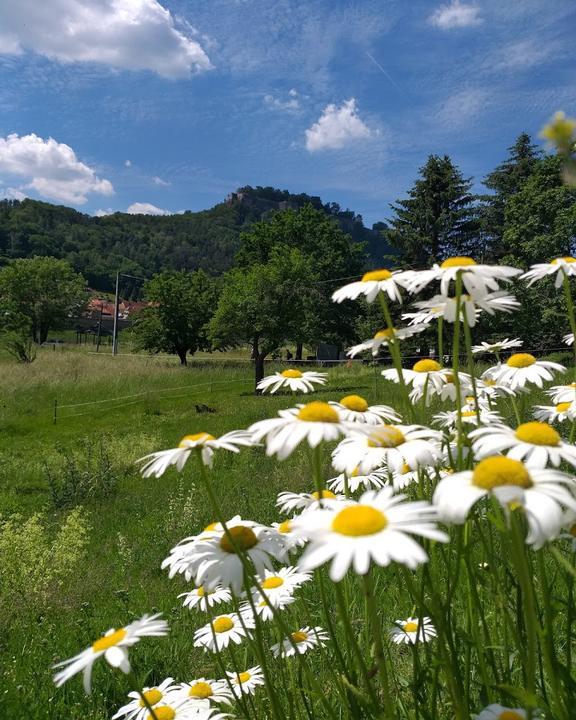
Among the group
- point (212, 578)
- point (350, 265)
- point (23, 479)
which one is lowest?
point (23, 479)

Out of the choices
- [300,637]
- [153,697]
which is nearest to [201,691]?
[153,697]

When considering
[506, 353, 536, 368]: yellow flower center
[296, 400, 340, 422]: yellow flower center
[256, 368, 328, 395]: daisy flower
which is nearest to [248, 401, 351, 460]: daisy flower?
[296, 400, 340, 422]: yellow flower center

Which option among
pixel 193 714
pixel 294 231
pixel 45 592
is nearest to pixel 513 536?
pixel 193 714

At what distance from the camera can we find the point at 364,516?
872 mm

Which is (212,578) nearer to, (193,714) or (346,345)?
(193,714)

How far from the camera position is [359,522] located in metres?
0.86

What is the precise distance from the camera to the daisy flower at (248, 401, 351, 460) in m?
1.01

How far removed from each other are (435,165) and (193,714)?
95.5ft

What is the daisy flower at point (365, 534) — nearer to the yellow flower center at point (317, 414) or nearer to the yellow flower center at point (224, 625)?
the yellow flower center at point (317, 414)

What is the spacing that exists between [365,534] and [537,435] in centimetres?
43

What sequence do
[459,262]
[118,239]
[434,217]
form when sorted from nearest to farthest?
1. [459,262]
2. [434,217]
3. [118,239]

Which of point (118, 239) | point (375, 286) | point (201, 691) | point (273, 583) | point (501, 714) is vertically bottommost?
point (201, 691)

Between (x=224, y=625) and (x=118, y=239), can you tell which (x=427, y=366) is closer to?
(x=224, y=625)

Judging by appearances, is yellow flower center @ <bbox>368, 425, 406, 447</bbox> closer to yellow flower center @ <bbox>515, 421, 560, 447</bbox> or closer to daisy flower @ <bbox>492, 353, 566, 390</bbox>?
yellow flower center @ <bbox>515, 421, 560, 447</bbox>
